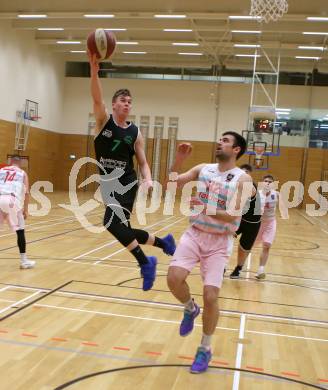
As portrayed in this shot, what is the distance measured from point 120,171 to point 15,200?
10.6ft

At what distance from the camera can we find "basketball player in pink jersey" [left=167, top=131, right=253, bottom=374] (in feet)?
13.6

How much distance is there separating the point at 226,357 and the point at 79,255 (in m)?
5.27

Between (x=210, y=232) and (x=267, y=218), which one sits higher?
(x=210, y=232)

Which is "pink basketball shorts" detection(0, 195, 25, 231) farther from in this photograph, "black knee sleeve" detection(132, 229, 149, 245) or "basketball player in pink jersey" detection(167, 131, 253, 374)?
"basketball player in pink jersey" detection(167, 131, 253, 374)

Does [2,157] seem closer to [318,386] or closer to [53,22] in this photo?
[53,22]

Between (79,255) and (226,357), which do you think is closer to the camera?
(226,357)

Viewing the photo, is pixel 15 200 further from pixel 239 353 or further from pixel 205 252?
pixel 239 353

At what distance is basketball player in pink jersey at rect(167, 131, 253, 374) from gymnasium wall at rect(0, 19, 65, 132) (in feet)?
68.4

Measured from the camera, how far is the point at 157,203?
24.8 metres

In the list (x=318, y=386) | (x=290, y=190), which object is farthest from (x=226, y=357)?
(x=290, y=190)

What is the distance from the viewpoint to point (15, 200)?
25.0 feet

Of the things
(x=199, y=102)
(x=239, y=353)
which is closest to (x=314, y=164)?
(x=199, y=102)

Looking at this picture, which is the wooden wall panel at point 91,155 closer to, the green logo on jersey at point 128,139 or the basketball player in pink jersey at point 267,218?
the basketball player in pink jersey at point 267,218

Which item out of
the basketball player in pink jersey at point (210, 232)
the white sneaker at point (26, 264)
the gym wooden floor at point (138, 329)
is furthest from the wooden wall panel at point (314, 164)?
the basketball player in pink jersey at point (210, 232)
